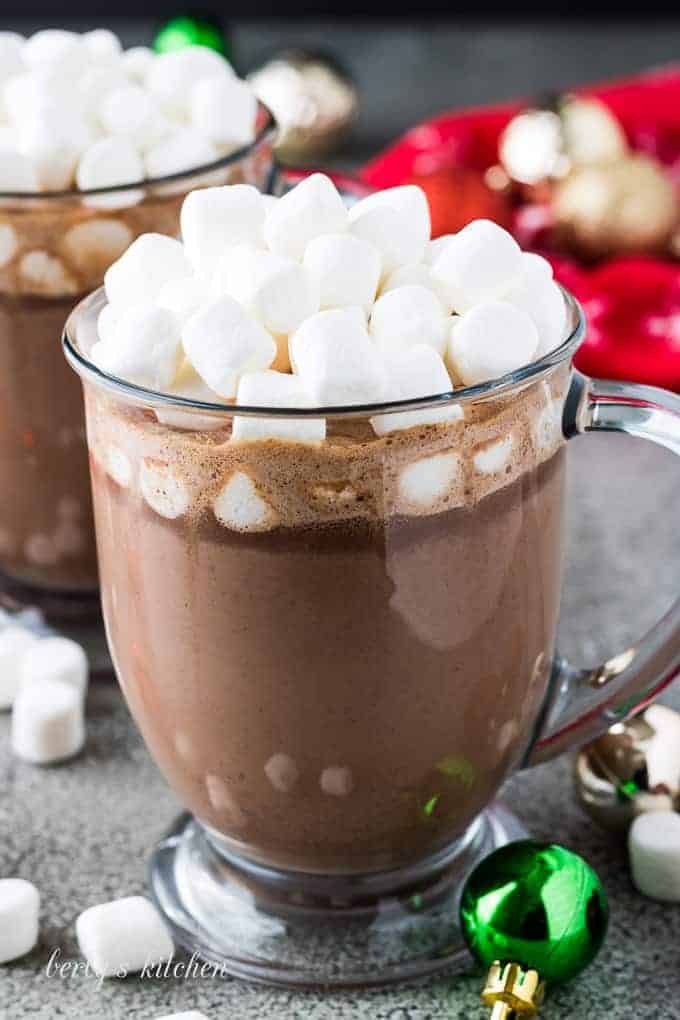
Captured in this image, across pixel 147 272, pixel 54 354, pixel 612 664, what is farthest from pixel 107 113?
pixel 612 664

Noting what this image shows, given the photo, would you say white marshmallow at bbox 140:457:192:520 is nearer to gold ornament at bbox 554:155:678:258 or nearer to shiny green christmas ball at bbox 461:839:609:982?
shiny green christmas ball at bbox 461:839:609:982

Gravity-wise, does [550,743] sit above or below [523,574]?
below

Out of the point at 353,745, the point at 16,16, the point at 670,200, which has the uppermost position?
the point at 353,745

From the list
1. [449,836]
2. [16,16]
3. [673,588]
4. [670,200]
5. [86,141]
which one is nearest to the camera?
[449,836]

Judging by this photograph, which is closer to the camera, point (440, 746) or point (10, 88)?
point (440, 746)

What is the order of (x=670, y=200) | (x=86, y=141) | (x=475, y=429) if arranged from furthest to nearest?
1. (x=670, y=200)
2. (x=86, y=141)
3. (x=475, y=429)

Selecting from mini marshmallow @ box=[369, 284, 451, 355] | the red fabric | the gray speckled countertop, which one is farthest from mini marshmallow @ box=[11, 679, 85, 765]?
the red fabric

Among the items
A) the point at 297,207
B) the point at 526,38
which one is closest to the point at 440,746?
the point at 297,207

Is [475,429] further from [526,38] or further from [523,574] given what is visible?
[526,38]
